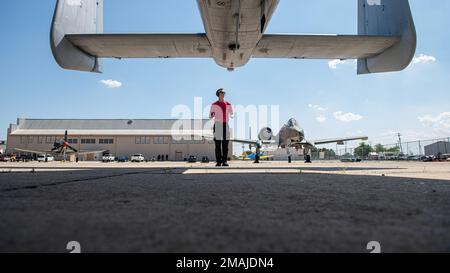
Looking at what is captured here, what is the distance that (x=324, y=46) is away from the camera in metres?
6.49

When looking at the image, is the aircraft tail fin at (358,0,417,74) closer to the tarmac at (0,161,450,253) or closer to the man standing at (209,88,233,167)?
the man standing at (209,88,233,167)

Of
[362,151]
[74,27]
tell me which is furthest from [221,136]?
[362,151]

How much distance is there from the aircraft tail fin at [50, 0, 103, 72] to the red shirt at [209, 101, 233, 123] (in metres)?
3.46

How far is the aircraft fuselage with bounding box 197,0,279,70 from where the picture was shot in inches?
189

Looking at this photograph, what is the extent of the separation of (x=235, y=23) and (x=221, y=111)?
197cm

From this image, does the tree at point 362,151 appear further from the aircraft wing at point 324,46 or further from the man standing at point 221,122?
the man standing at point 221,122

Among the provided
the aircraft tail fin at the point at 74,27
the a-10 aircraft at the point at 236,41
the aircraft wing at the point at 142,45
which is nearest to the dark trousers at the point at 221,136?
the a-10 aircraft at the point at 236,41

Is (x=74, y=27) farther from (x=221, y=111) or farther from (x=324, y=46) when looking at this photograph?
(x=324, y=46)

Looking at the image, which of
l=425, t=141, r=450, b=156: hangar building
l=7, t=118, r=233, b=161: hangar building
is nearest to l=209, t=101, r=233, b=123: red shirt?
l=7, t=118, r=233, b=161: hangar building

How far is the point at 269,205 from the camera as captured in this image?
125 cm

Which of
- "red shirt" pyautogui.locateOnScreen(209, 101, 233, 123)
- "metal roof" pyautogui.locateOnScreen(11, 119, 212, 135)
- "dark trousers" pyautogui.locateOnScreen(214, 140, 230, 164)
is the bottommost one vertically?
"dark trousers" pyautogui.locateOnScreen(214, 140, 230, 164)

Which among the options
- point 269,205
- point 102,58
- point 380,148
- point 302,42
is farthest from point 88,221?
point 380,148

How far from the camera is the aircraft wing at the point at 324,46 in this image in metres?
6.20
